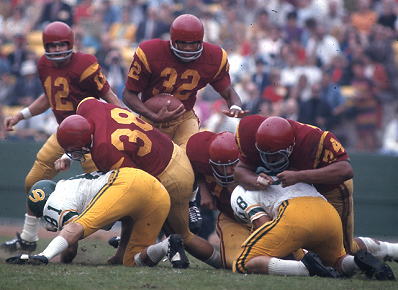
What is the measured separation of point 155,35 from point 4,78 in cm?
303

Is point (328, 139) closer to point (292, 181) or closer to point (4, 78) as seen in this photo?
point (292, 181)

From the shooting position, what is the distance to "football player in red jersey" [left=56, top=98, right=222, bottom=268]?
14.3ft

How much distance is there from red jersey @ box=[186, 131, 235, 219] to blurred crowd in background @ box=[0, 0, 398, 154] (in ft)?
11.3

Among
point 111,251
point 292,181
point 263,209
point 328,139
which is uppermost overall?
point 328,139

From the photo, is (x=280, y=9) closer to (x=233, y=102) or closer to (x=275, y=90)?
(x=275, y=90)

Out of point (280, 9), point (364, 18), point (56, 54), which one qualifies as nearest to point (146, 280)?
point (56, 54)

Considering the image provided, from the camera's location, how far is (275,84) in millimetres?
9422

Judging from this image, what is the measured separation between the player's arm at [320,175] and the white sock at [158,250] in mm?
1030

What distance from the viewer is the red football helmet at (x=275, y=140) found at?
394 centimetres

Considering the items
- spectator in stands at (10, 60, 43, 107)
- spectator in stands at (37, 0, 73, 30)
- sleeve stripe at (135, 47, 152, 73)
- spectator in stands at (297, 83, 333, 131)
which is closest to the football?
sleeve stripe at (135, 47, 152, 73)

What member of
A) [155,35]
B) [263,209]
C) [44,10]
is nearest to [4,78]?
[44,10]

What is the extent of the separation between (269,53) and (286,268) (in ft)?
21.7

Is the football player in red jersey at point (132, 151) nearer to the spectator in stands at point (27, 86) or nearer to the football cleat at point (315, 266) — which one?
the football cleat at point (315, 266)

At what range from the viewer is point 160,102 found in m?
5.36
